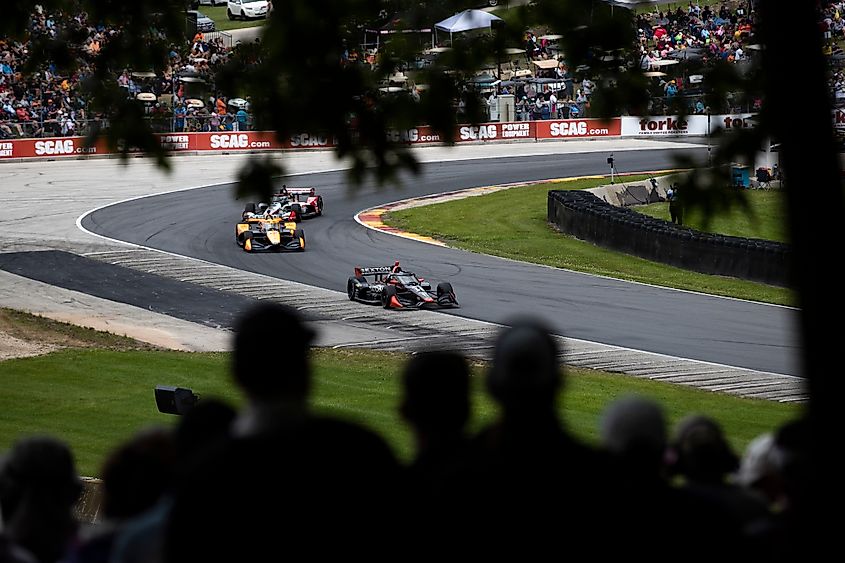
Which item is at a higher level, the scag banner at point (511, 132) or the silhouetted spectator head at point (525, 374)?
the silhouetted spectator head at point (525, 374)

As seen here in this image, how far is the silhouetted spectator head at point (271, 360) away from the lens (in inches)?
121

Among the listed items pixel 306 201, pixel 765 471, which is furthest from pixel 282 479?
pixel 306 201

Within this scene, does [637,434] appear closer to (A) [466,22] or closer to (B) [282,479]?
(B) [282,479]

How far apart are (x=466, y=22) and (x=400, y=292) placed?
1688cm

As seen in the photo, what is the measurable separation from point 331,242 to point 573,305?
9426 mm

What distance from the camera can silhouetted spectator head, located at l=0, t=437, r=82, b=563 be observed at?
4.00m

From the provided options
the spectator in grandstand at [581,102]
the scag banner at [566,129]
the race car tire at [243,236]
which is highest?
the spectator in grandstand at [581,102]

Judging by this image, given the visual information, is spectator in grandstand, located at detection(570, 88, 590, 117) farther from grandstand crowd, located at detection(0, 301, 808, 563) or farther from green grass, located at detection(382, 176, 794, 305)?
grandstand crowd, located at detection(0, 301, 808, 563)

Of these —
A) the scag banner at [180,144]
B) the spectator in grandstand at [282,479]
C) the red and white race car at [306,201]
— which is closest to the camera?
the spectator in grandstand at [282,479]

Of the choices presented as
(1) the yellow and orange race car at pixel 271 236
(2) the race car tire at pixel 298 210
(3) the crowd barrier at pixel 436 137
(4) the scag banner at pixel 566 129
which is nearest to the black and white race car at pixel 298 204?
(2) the race car tire at pixel 298 210

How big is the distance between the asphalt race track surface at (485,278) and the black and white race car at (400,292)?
0.40m

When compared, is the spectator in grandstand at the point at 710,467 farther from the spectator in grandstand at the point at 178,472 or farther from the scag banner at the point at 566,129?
the scag banner at the point at 566,129

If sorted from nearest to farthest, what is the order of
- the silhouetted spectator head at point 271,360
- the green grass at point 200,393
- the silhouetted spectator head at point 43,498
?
the silhouetted spectator head at point 271,360, the silhouetted spectator head at point 43,498, the green grass at point 200,393

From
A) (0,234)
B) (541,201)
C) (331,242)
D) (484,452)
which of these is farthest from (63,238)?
(484,452)
